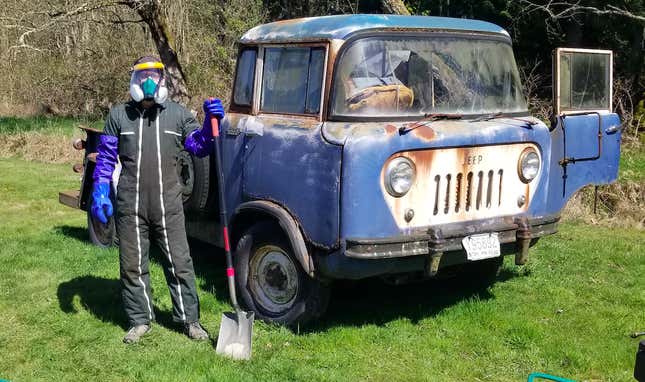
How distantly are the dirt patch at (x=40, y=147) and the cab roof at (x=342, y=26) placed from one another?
10966 millimetres

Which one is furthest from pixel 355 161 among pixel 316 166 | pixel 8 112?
pixel 8 112

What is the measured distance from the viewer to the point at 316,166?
5211mm

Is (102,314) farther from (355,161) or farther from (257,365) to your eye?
(355,161)

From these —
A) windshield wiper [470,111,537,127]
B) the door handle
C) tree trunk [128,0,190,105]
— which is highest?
tree trunk [128,0,190,105]

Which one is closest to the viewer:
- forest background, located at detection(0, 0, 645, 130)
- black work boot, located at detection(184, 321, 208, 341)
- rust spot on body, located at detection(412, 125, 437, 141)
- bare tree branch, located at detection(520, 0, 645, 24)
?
rust spot on body, located at detection(412, 125, 437, 141)

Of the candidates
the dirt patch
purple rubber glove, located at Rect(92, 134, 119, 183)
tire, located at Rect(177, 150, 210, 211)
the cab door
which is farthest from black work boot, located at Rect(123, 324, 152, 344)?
the dirt patch

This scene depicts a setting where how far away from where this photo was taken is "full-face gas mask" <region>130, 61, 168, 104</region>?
5262 millimetres

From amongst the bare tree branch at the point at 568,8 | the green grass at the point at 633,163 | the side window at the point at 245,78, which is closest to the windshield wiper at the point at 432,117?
the side window at the point at 245,78

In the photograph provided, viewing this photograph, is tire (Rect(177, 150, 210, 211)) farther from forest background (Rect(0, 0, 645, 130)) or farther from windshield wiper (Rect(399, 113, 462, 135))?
forest background (Rect(0, 0, 645, 130))

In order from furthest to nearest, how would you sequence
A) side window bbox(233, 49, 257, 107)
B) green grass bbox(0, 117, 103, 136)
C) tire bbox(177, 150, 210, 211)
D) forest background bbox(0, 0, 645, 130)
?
green grass bbox(0, 117, 103, 136)
forest background bbox(0, 0, 645, 130)
tire bbox(177, 150, 210, 211)
side window bbox(233, 49, 257, 107)

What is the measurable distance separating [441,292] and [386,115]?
2066mm

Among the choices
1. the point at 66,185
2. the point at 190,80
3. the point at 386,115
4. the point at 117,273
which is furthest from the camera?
the point at 190,80

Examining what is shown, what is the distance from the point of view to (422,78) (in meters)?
5.57

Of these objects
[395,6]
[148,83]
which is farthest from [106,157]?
[395,6]
